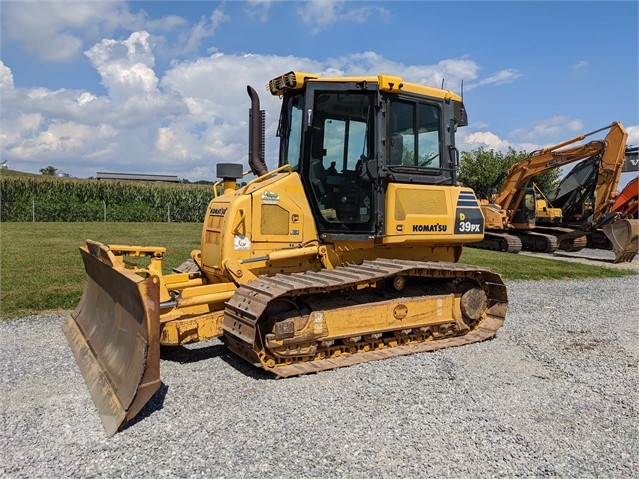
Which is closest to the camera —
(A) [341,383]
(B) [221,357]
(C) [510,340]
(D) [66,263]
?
(A) [341,383]

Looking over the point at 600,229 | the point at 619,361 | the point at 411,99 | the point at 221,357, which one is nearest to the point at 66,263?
the point at 221,357

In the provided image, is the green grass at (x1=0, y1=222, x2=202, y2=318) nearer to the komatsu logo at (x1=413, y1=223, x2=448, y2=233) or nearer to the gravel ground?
the gravel ground

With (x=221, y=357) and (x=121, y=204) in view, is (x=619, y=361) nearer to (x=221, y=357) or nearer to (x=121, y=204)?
(x=221, y=357)

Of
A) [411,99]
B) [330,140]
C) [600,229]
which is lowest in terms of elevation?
[600,229]

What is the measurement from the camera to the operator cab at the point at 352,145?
6.16 meters

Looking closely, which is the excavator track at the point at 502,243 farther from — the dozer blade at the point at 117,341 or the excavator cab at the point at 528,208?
the dozer blade at the point at 117,341

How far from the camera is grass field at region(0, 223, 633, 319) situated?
859cm

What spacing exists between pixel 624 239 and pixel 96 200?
31.6 m

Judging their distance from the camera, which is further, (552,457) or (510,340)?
(510,340)

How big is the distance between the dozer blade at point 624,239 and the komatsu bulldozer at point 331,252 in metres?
12.6

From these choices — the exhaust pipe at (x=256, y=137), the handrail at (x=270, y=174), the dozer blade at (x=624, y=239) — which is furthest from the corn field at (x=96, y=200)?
the handrail at (x=270, y=174)

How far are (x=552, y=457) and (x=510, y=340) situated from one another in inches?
132

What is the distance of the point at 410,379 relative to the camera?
5219mm

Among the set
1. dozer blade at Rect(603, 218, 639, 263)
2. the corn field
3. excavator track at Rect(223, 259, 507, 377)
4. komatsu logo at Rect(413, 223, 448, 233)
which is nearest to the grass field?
dozer blade at Rect(603, 218, 639, 263)
